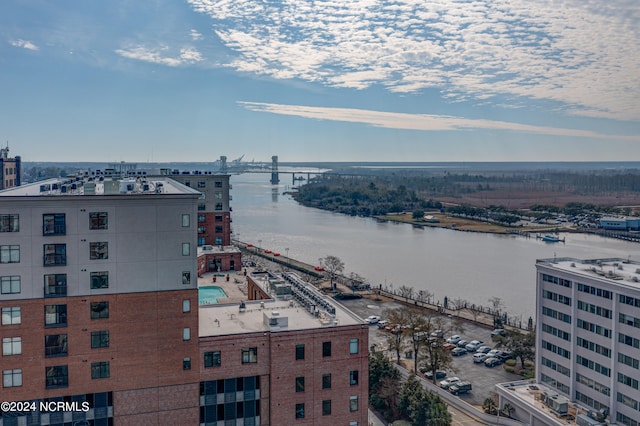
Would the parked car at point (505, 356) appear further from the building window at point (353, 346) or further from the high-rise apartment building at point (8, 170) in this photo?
the high-rise apartment building at point (8, 170)

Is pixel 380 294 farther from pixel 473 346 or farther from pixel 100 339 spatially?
pixel 100 339

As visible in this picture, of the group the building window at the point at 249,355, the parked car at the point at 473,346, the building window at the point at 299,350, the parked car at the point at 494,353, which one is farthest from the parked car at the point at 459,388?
the building window at the point at 249,355

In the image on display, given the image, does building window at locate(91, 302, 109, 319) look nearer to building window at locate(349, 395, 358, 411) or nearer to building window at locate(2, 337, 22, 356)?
building window at locate(2, 337, 22, 356)

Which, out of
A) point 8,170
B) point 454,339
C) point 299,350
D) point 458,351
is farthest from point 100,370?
point 8,170

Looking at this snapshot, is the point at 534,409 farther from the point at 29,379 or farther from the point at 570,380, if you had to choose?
the point at 29,379

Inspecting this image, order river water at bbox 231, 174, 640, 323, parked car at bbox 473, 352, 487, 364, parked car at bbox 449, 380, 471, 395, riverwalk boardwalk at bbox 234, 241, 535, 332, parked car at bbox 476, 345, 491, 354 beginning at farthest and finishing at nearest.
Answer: river water at bbox 231, 174, 640, 323
riverwalk boardwalk at bbox 234, 241, 535, 332
parked car at bbox 476, 345, 491, 354
parked car at bbox 473, 352, 487, 364
parked car at bbox 449, 380, 471, 395

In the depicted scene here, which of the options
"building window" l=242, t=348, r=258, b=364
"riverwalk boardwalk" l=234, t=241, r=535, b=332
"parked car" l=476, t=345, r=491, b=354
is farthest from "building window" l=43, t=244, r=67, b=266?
"riverwalk boardwalk" l=234, t=241, r=535, b=332
